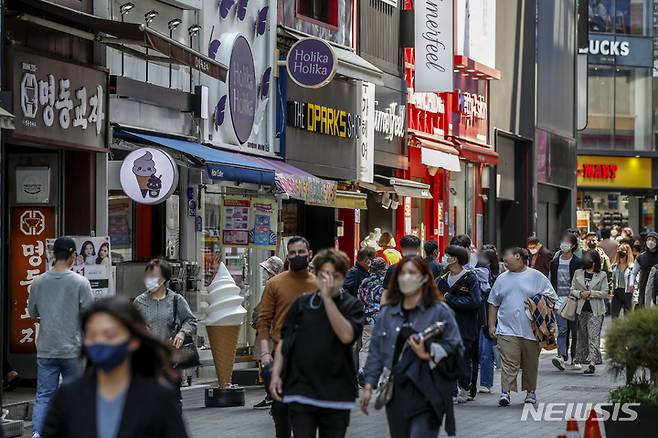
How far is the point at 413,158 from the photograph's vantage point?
33125 mm

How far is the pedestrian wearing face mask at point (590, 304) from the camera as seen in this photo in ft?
74.4

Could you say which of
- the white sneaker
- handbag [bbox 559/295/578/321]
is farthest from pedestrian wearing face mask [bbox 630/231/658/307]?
handbag [bbox 559/295/578/321]

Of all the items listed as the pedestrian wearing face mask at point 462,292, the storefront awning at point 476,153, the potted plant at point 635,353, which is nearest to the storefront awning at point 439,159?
the storefront awning at point 476,153

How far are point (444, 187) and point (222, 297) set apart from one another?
19.0 meters

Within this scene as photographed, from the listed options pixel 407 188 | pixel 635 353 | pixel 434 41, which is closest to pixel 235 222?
pixel 407 188

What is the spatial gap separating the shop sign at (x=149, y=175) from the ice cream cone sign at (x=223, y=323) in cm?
123

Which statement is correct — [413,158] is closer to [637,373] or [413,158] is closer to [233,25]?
[233,25]

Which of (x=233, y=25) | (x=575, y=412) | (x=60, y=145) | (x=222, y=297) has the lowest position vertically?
(x=575, y=412)

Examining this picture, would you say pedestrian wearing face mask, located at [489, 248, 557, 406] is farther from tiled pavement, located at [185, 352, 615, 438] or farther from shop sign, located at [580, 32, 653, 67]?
shop sign, located at [580, 32, 653, 67]

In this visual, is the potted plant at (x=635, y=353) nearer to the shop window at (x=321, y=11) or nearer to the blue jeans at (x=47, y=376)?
the blue jeans at (x=47, y=376)

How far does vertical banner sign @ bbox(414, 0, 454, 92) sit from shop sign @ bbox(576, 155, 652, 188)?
32.8m

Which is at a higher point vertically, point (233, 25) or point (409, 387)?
point (233, 25)

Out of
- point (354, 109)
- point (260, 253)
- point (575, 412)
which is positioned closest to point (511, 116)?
point (354, 109)

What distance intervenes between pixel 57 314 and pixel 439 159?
2012 cm
